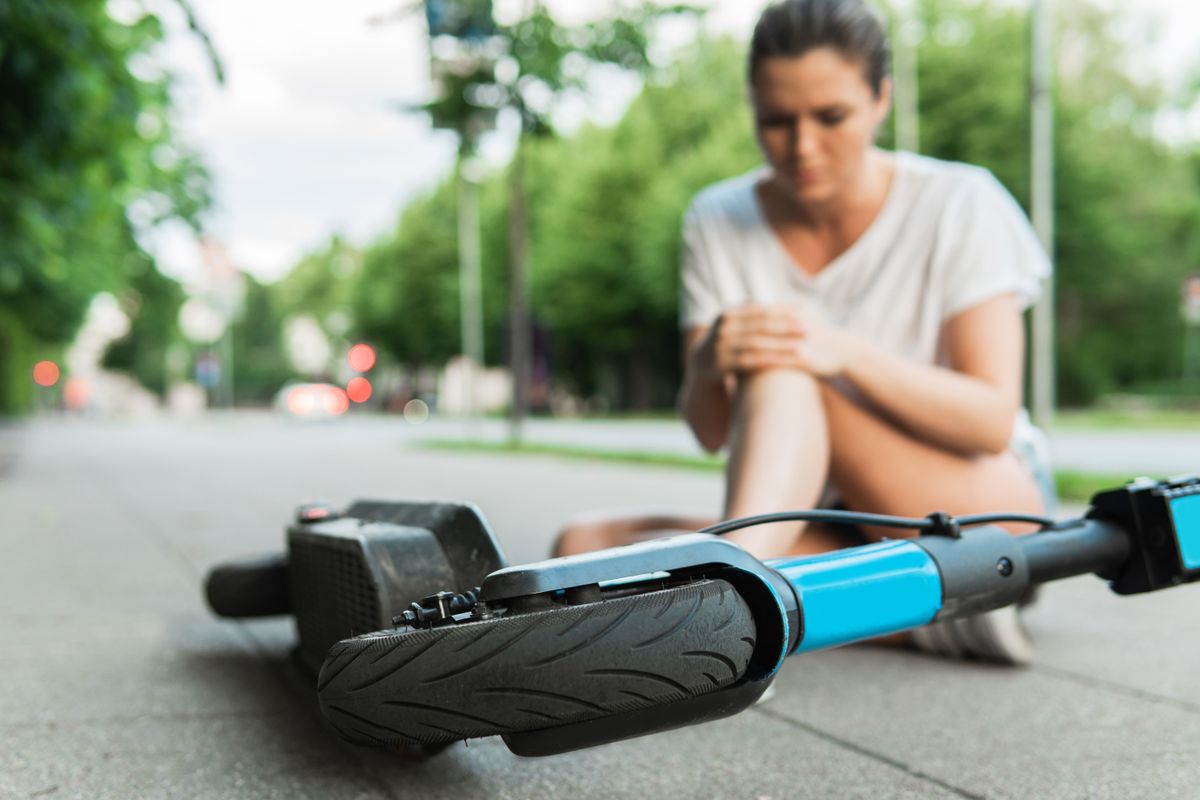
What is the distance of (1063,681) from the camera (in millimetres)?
2305

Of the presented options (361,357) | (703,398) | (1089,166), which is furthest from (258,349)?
(703,398)

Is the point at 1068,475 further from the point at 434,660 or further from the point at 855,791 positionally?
the point at 434,660

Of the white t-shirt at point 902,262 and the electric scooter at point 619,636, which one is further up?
the white t-shirt at point 902,262

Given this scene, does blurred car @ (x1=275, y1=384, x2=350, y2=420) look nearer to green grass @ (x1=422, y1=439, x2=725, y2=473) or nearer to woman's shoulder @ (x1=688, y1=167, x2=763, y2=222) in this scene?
green grass @ (x1=422, y1=439, x2=725, y2=473)

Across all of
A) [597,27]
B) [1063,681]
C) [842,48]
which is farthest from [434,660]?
[597,27]

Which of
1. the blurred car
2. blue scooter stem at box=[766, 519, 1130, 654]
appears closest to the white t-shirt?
blue scooter stem at box=[766, 519, 1130, 654]

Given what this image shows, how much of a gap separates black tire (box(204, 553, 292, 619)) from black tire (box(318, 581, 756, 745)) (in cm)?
109

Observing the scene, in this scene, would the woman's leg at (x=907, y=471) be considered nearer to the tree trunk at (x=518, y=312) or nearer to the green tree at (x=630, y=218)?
the tree trunk at (x=518, y=312)

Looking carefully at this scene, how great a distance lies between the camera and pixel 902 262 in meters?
2.28

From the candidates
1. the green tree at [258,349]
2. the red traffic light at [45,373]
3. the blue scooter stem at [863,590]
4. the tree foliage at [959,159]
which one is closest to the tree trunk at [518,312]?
the tree foliage at [959,159]

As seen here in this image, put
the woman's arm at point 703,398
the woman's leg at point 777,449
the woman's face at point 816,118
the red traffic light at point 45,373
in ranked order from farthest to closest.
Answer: the red traffic light at point 45,373 < the woman's arm at point 703,398 < the woman's face at point 816,118 < the woman's leg at point 777,449

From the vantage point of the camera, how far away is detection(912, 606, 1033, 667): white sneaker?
229 centimetres

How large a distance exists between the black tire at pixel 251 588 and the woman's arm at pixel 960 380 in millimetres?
1103

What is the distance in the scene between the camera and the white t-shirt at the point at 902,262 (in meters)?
2.21
